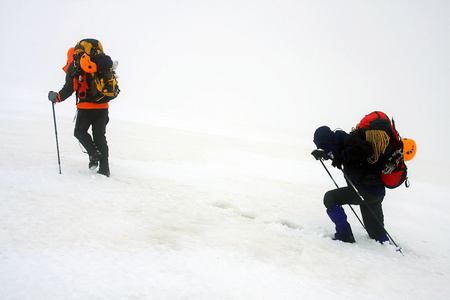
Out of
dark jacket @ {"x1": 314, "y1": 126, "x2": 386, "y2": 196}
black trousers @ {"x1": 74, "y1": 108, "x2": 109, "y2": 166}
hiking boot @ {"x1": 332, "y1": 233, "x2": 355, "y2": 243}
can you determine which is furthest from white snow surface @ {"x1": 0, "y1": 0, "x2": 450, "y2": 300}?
dark jacket @ {"x1": 314, "y1": 126, "x2": 386, "y2": 196}

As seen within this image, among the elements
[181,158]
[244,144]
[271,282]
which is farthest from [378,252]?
[244,144]

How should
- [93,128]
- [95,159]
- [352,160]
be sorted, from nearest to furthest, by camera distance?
1. [352,160]
2. [93,128]
3. [95,159]

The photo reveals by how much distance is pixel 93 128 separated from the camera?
4.88 meters

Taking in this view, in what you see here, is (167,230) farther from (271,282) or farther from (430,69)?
(430,69)

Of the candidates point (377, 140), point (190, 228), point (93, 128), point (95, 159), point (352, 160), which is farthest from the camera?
point (95, 159)

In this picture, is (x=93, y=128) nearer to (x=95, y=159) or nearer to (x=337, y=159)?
(x=95, y=159)

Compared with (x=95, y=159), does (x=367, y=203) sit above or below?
below

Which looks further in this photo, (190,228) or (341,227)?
(341,227)

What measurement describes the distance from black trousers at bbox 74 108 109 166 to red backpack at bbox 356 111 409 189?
3859 millimetres

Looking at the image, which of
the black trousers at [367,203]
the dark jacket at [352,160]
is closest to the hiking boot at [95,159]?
the dark jacket at [352,160]

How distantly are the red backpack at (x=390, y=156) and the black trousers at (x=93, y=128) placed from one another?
3859 millimetres

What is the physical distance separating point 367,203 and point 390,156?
2.18 ft

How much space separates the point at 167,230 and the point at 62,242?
1.01 m

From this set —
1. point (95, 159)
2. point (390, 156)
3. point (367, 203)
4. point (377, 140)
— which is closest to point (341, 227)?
point (367, 203)
